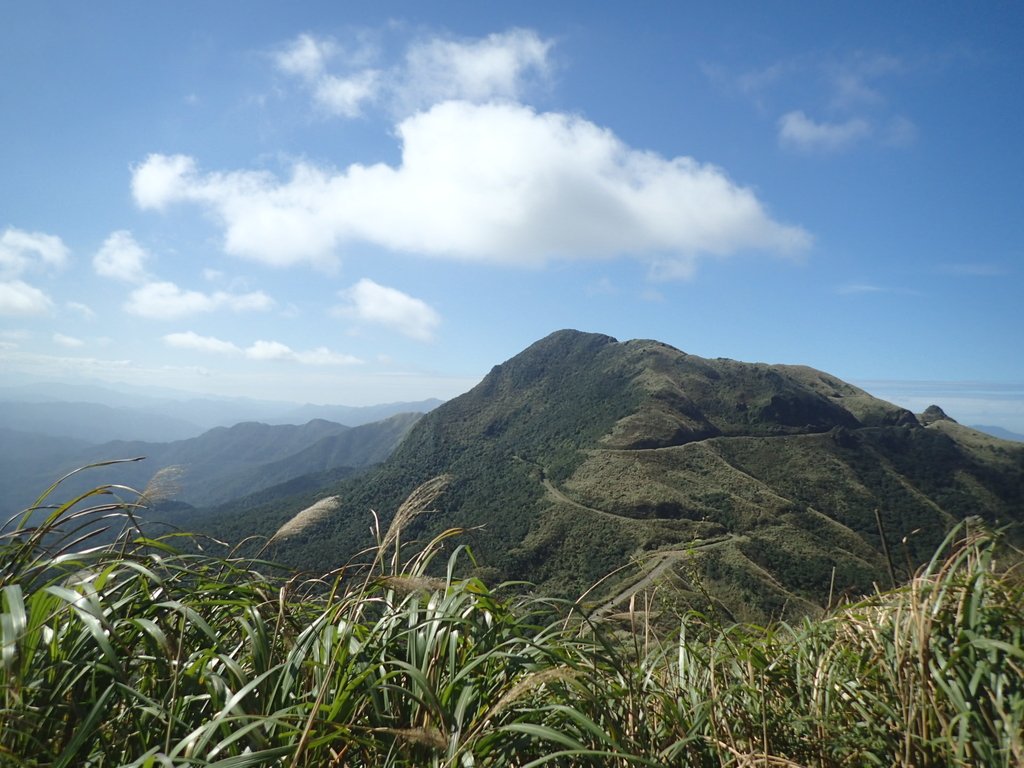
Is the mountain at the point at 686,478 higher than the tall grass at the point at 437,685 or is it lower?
lower

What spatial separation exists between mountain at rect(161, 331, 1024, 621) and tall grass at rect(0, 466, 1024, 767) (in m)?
36.2

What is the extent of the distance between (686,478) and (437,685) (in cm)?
7705

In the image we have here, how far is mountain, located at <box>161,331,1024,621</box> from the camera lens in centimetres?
5591

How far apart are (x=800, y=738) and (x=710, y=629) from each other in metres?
0.66

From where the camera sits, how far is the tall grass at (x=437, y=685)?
1240 mm

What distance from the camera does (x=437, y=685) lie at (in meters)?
1.51

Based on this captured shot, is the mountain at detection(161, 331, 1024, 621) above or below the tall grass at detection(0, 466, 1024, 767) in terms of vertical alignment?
below

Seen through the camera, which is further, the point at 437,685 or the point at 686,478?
the point at 686,478

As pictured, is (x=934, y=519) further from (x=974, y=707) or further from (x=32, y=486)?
(x=32, y=486)

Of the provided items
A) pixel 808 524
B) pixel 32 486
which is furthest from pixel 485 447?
pixel 32 486

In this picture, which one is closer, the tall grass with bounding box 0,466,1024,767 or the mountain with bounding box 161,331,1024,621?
the tall grass with bounding box 0,466,1024,767

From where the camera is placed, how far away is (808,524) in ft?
209

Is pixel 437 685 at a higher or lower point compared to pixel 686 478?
higher

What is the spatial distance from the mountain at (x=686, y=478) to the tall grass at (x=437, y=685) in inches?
1425
